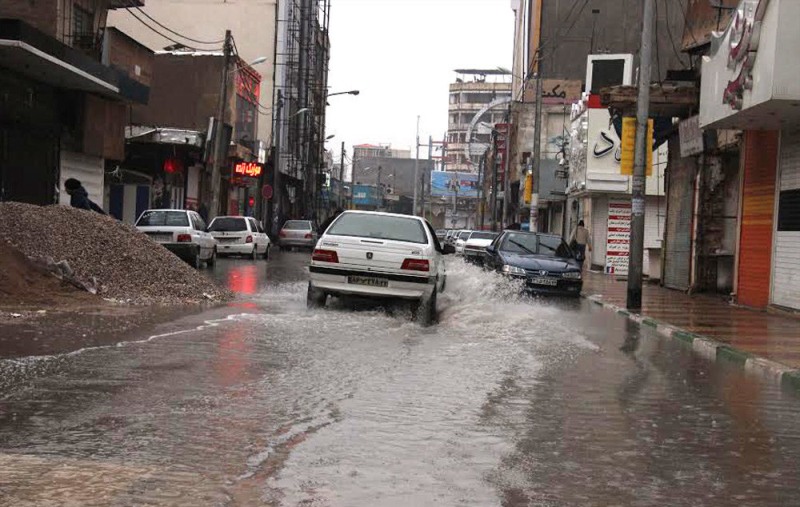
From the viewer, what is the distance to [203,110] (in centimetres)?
4731

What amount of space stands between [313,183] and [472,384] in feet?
234

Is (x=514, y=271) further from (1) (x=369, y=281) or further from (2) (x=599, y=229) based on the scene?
(2) (x=599, y=229)

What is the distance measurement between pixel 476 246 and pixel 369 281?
23.9 metres

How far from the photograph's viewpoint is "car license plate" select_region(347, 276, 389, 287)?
13.9 meters

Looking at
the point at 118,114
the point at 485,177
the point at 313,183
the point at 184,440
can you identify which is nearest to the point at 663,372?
the point at 184,440

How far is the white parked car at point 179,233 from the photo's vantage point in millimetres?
24969

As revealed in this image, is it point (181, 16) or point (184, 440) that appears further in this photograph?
point (181, 16)

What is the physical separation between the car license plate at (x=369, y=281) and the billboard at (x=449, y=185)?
111271 millimetres

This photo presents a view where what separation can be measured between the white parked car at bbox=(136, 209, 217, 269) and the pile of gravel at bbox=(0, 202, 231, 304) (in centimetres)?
816

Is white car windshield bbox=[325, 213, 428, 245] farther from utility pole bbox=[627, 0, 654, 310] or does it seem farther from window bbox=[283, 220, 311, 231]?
window bbox=[283, 220, 311, 231]

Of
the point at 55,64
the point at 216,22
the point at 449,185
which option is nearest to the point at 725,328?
the point at 55,64

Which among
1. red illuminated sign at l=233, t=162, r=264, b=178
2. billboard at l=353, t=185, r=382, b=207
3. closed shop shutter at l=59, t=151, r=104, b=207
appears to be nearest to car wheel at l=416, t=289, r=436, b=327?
closed shop shutter at l=59, t=151, r=104, b=207

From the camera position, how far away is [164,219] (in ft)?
→ 85.0

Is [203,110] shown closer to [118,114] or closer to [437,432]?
[118,114]
